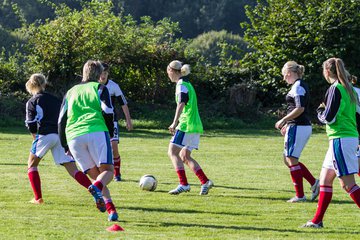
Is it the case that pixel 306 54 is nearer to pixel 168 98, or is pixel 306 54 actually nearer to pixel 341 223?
pixel 168 98

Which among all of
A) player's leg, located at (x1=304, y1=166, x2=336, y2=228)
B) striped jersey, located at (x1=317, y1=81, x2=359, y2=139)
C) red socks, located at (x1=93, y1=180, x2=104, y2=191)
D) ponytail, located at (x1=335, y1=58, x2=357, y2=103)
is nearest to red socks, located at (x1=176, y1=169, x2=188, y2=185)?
red socks, located at (x1=93, y1=180, x2=104, y2=191)

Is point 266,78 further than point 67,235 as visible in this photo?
Yes

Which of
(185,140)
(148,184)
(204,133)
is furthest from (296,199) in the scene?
(204,133)

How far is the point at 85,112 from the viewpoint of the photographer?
8.95m

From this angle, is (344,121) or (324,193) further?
(324,193)

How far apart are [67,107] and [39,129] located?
1.46 metres

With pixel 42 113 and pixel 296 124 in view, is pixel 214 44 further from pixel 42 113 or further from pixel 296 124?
pixel 42 113

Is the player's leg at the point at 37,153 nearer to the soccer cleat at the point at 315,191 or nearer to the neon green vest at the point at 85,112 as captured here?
the neon green vest at the point at 85,112

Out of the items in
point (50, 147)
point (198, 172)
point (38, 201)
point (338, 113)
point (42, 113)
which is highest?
point (338, 113)

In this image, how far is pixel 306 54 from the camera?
27812 mm

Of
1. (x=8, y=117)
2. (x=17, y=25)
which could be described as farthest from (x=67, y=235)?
(x=17, y=25)

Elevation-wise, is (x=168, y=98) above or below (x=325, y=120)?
below

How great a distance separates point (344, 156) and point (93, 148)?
2.69 metres

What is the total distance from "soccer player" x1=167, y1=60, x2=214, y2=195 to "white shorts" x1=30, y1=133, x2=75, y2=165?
70.3 inches
